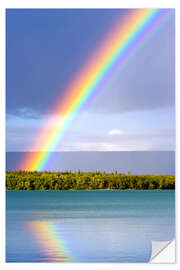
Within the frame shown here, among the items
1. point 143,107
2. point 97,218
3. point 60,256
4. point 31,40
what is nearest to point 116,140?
point 143,107

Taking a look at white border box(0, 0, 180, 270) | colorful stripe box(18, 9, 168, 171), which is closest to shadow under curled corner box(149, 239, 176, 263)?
white border box(0, 0, 180, 270)

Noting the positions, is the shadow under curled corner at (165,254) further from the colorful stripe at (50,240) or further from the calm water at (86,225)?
the colorful stripe at (50,240)

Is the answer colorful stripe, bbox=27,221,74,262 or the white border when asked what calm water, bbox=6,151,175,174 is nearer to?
colorful stripe, bbox=27,221,74,262

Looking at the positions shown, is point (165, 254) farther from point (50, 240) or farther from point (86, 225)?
point (86, 225)

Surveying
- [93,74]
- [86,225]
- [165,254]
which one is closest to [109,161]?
[86,225]
